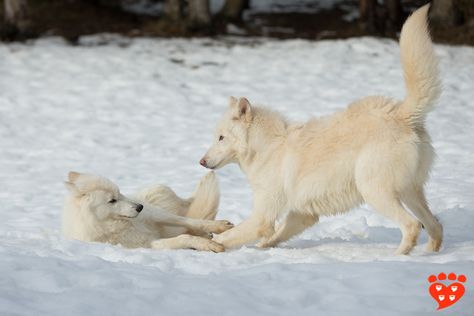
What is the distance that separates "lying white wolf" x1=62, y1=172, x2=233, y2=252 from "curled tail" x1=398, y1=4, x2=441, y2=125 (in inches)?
69.9

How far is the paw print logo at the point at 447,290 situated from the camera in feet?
12.6

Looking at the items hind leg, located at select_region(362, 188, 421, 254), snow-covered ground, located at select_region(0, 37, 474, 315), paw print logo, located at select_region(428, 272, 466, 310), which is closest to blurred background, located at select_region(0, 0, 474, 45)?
snow-covered ground, located at select_region(0, 37, 474, 315)

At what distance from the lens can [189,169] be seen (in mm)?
9227

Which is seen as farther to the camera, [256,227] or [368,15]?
[368,15]

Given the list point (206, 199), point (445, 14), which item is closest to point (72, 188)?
point (206, 199)

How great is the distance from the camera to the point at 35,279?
14.2ft

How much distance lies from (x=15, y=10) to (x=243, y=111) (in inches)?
391

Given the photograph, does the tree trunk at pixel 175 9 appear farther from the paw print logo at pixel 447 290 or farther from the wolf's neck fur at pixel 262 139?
the paw print logo at pixel 447 290

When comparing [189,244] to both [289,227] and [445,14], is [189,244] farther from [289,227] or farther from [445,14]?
[445,14]

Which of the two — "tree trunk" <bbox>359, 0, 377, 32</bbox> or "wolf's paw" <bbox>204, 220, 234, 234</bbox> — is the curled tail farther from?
"tree trunk" <bbox>359, 0, 377, 32</bbox>

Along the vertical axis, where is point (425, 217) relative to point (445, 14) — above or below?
below

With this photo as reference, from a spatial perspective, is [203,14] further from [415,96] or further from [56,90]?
[415,96]

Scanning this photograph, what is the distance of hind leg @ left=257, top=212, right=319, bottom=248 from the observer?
5.84 metres

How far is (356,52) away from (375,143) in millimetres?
8803
